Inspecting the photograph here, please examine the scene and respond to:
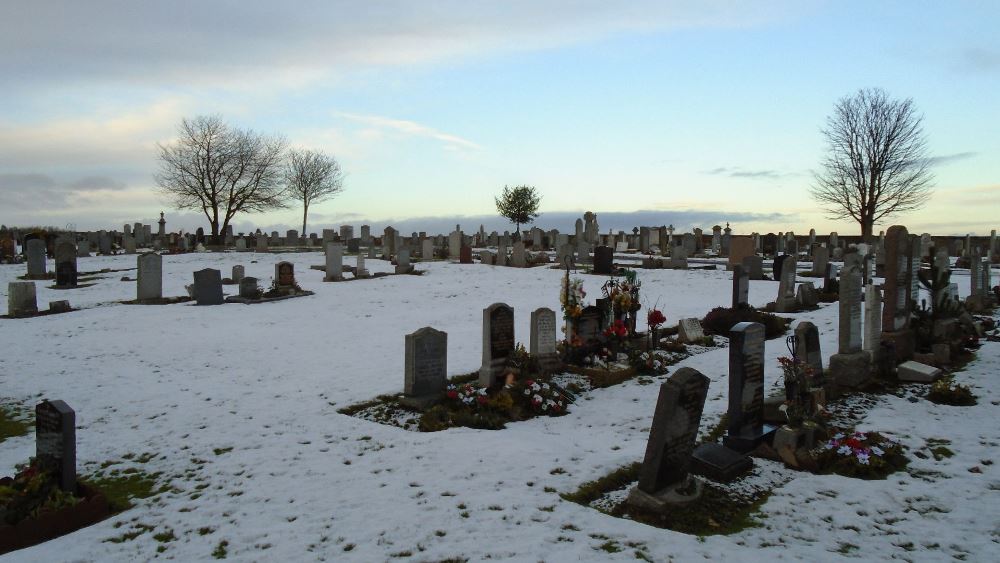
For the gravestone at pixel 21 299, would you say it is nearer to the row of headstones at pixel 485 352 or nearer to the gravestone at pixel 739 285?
the row of headstones at pixel 485 352

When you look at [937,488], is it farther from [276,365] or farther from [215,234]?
[215,234]

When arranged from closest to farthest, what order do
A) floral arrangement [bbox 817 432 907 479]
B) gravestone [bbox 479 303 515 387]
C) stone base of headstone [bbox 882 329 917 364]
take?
floral arrangement [bbox 817 432 907 479]
gravestone [bbox 479 303 515 387]
stone base of headstone [bbox 882 329 917 364]

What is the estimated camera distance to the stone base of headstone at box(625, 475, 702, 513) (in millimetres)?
5707

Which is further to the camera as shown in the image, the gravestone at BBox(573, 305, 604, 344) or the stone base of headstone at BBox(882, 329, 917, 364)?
the gravestone at BBox(573, 305, 604, 344)

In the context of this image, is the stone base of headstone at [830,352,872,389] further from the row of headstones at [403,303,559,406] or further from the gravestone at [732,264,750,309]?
the gravestone at [732,264,750,309]

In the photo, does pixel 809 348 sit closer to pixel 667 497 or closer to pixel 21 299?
pixel 667 497

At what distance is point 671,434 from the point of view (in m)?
5.83

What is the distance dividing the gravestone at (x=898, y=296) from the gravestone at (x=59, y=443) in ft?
41.7

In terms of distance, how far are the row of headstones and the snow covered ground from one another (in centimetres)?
94

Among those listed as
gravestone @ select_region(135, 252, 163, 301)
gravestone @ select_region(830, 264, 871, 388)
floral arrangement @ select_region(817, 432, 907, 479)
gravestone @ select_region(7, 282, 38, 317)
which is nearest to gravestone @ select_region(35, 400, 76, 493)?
floral arrangement @ select_region(817, 432, 907, 479)

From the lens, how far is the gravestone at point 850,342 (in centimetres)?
1016

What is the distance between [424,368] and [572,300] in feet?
11.9

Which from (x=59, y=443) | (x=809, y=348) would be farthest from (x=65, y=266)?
(x=809, y=348)

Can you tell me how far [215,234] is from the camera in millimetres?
45750
